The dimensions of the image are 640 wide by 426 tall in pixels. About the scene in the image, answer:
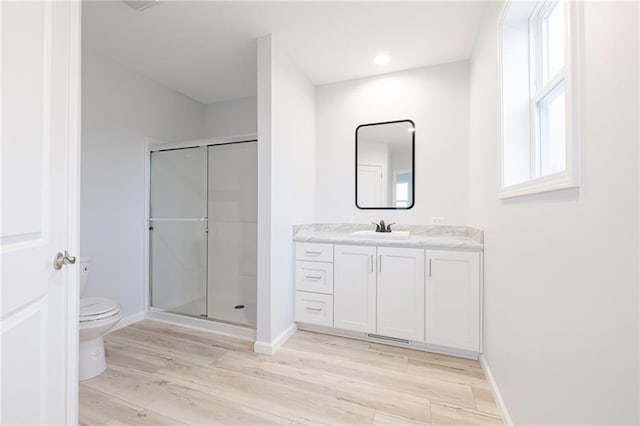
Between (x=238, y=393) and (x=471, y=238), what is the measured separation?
2128 mm

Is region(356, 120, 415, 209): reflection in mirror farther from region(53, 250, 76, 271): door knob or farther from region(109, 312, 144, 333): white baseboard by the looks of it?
region(109, 312, 144, 333): white baseboard

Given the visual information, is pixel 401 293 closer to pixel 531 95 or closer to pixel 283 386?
pixel 283 386

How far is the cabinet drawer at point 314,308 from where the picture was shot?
251cm

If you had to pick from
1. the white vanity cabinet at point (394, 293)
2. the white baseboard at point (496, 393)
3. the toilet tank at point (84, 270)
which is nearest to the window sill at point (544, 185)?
the white vanity cabinet at point (394, 293)

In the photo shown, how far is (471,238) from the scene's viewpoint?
2.34 meters

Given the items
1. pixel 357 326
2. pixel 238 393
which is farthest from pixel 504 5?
pixel 238 393

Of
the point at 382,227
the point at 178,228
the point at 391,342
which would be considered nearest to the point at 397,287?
the point at 391,342

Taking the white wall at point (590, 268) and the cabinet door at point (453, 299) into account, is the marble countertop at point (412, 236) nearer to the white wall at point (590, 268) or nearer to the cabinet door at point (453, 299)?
the cabinet door at point (453, 299)

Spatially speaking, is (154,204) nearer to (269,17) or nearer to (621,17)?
(269,17)

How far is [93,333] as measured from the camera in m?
1.82

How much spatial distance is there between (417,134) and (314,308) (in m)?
2.00

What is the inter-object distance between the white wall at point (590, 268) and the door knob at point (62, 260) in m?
1.68

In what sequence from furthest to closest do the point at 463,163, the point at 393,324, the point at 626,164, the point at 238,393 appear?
the point at 463,163
the point at 393,324
the point at 238,393
the point at 626,164

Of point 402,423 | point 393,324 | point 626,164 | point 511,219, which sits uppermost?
point 626,164
